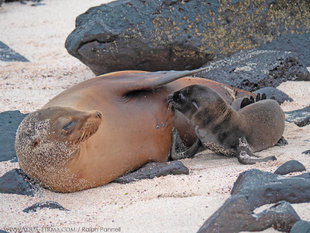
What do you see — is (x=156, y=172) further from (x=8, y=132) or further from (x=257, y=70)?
(x=257, y=70)

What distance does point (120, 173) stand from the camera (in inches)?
169

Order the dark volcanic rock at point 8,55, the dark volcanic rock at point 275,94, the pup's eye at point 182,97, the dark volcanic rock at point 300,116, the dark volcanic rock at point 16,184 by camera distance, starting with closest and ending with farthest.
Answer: the dark volcanic rock at point 16,184 → the pup's eye at point 182,97 → the dark volcanic rock at point 300,116 → the dark volcanic rock at point 275,94 → the dark volcanic rock at point 8,55

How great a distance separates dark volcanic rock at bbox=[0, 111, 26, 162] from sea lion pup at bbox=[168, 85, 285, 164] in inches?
60.3

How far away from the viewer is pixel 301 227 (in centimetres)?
258

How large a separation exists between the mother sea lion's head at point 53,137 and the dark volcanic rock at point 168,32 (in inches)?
116

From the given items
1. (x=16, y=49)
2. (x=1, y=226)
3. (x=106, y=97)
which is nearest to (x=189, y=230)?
(x=1, y=226)

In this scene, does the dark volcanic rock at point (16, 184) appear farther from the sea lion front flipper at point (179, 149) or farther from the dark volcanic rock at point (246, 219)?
the dark volcanic rock at point (246, 219)

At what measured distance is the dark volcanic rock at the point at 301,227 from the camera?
100 inches

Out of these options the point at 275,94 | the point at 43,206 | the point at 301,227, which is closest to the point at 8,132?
the point at 43,206

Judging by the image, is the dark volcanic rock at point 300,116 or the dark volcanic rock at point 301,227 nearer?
the dark volcanic rock at point 301,227

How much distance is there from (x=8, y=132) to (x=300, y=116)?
9.24 ft

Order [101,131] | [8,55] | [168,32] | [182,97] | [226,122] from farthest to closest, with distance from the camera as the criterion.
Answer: [8,55], [168,32], [226,122], [182,97], [101,131]

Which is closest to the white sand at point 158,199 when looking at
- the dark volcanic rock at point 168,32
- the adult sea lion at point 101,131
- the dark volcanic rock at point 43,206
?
the dark volcanic rock at point 43,206

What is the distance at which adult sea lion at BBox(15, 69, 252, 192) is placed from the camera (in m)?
3.83
